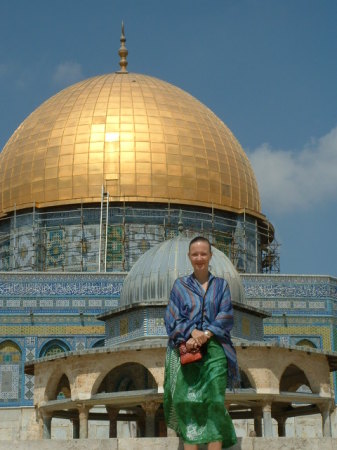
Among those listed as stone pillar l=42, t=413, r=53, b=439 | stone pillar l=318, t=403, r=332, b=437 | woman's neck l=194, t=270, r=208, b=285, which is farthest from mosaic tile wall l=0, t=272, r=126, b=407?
woman's neck l=194, t=270, r=208, b=285

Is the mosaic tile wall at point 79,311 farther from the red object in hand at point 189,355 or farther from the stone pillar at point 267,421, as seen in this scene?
the red object in hand at point 189,355

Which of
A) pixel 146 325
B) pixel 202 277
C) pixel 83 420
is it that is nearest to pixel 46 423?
pixel 83 420

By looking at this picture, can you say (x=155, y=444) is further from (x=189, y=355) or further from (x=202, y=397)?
(x=189, y=355)

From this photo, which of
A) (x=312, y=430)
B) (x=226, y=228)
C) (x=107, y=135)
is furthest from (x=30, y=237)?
(x=312, y=430)

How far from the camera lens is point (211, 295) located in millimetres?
5625

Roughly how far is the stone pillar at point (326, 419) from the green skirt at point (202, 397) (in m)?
9.44

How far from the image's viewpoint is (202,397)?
18.0 feet

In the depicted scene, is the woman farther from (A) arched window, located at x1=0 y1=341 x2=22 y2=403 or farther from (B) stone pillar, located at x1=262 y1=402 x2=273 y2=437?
(A) arched window, located at x1=0 y1=341 x2=22 y2=403

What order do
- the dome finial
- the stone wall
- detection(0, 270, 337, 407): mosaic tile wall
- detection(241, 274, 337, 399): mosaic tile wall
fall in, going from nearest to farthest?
the stone wall < detection(0, 270, 337, 407): mosaic tile wall < detection(241, 274, 337, 399): mosaic tile wall < the dome finial

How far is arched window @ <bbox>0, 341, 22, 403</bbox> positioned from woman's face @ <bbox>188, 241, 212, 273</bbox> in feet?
53.2

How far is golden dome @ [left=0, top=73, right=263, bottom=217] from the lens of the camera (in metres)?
25.0

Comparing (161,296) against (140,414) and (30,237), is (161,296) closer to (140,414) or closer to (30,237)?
(140,414)

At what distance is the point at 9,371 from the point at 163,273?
664 cm

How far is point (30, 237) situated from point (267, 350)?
11418 mm
